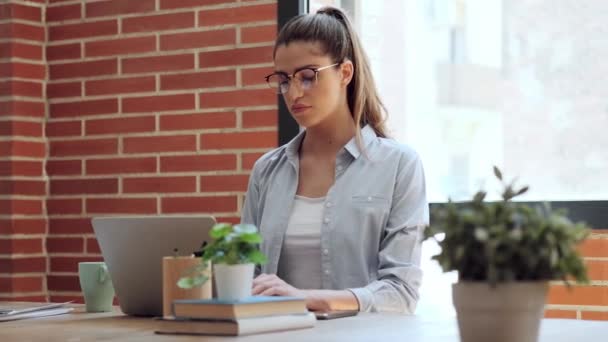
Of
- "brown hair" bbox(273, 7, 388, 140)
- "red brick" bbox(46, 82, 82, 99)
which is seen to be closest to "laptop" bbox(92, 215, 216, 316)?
A: "brown hair" bbox(273, 7, 388, 140)

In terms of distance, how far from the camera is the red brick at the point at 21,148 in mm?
3932

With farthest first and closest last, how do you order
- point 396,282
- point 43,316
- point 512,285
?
point 396,282, point 43,316, point 512,285

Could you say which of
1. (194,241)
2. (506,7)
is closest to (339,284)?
(194,241)

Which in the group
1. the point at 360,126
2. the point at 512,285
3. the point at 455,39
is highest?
the point at 455,39

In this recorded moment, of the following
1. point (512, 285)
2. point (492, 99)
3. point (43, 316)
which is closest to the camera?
point (512, 285)

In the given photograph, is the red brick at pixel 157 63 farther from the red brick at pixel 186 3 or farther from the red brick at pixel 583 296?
the red brick at pixel 583 296

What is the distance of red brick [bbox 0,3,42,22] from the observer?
12.9 ft

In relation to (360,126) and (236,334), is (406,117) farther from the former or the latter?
(236,334)

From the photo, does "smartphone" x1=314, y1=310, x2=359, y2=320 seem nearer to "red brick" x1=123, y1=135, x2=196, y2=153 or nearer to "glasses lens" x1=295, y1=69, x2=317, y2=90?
"glasses lens" x1=295, y1=69, x2=317, y2=90

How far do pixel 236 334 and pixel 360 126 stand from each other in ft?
3.76

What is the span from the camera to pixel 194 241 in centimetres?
211

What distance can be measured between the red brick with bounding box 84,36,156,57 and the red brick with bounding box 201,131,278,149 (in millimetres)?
413

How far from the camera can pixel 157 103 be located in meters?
3.79

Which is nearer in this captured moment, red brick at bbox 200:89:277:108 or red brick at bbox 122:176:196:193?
red brick at bbox 200:89:277:108
